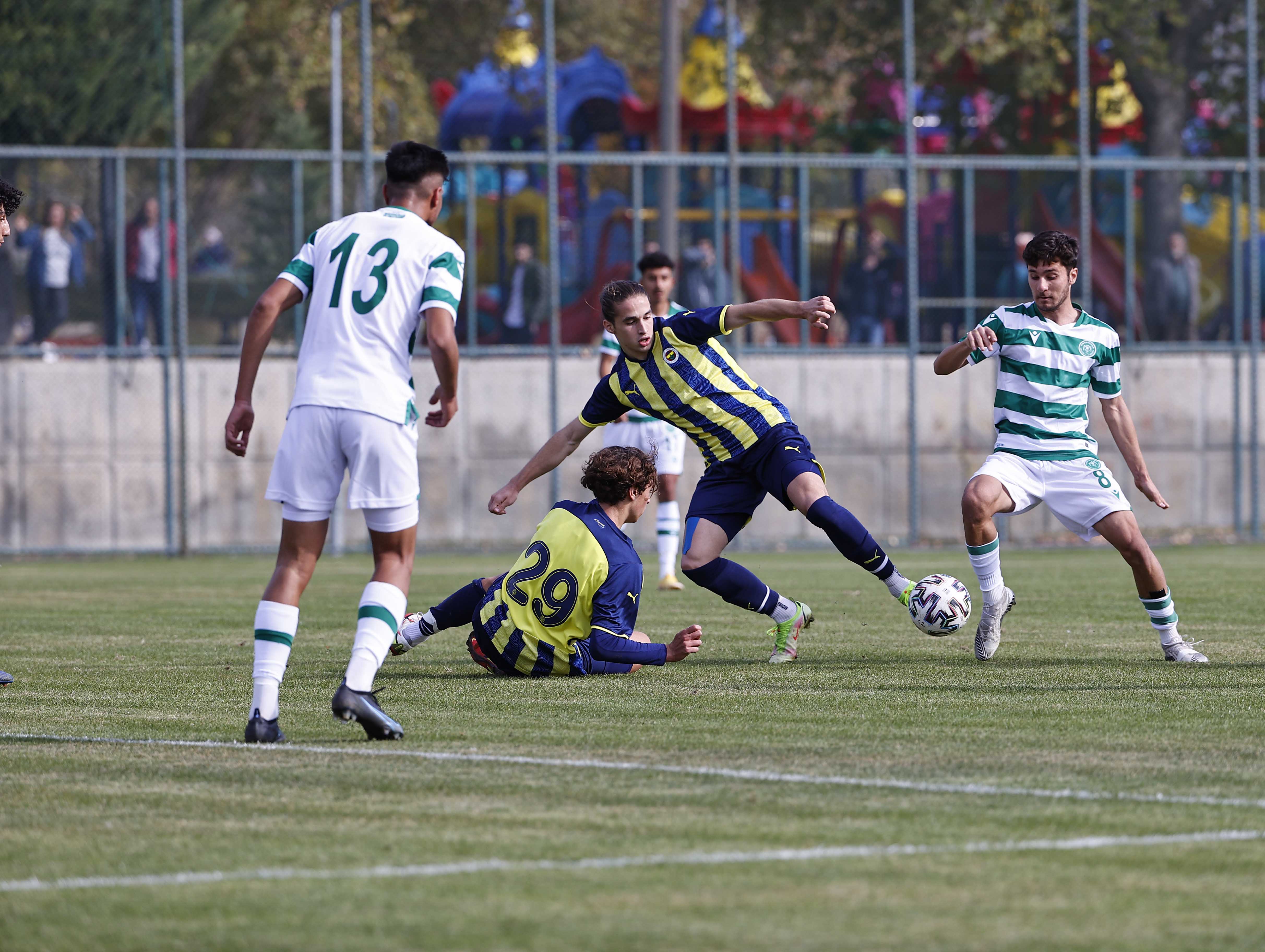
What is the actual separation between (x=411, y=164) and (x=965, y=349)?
Answer: 9.99 feet

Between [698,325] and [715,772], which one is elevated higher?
[698,325]

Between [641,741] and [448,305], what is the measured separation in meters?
1.55

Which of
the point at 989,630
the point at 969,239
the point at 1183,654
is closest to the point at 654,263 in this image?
the point at 989,630

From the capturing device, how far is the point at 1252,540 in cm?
2030

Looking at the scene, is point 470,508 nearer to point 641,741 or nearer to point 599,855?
point 641,741

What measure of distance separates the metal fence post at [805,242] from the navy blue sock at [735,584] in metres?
11.7

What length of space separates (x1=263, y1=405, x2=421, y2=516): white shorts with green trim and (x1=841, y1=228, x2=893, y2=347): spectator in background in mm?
14410

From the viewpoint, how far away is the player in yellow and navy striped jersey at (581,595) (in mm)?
7957

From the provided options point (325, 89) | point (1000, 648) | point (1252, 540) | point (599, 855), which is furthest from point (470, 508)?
point (599, 855)

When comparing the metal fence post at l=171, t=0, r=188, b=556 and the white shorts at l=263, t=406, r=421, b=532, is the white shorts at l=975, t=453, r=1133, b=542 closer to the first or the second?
the white shorts at l=263, t=406, r=421, b=532

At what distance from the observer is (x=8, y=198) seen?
336 inches

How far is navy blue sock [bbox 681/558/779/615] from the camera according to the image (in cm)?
880

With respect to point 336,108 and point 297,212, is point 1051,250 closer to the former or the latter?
point 297,212

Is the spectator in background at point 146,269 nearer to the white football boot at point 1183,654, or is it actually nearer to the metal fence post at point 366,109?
the metal fence post at point 366,109
